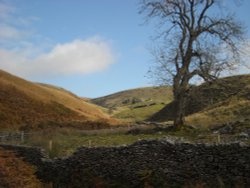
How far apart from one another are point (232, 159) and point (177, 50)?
18081 millimetres

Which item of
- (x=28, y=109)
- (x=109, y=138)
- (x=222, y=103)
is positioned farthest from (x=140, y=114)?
(x=109, y=138)

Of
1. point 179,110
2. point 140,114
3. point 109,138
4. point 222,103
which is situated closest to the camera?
point 109,138

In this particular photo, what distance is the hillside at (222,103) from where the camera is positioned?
38.1 meters

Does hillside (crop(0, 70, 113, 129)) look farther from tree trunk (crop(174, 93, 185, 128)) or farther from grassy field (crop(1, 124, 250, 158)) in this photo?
tree trunk (crop(174, 93, 185, 128))

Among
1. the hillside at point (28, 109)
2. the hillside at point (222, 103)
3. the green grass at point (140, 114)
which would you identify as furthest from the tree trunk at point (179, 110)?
the green grass at point (140, 114)

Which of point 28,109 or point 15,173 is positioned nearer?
point 15,173

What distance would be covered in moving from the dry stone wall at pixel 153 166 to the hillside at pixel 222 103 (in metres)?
14.6

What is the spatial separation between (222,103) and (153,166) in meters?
34.0

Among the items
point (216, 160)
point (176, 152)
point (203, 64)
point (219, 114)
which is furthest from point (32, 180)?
point (219, 114)

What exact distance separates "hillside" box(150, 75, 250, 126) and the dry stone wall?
14627mm

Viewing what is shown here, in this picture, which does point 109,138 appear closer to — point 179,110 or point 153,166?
point 179,110

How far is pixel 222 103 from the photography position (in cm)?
5150

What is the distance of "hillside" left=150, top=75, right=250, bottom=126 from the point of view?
38094mm

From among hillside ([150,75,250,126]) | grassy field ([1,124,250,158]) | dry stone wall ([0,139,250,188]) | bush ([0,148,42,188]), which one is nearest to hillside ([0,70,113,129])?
hillside ([150,75,250,126])
